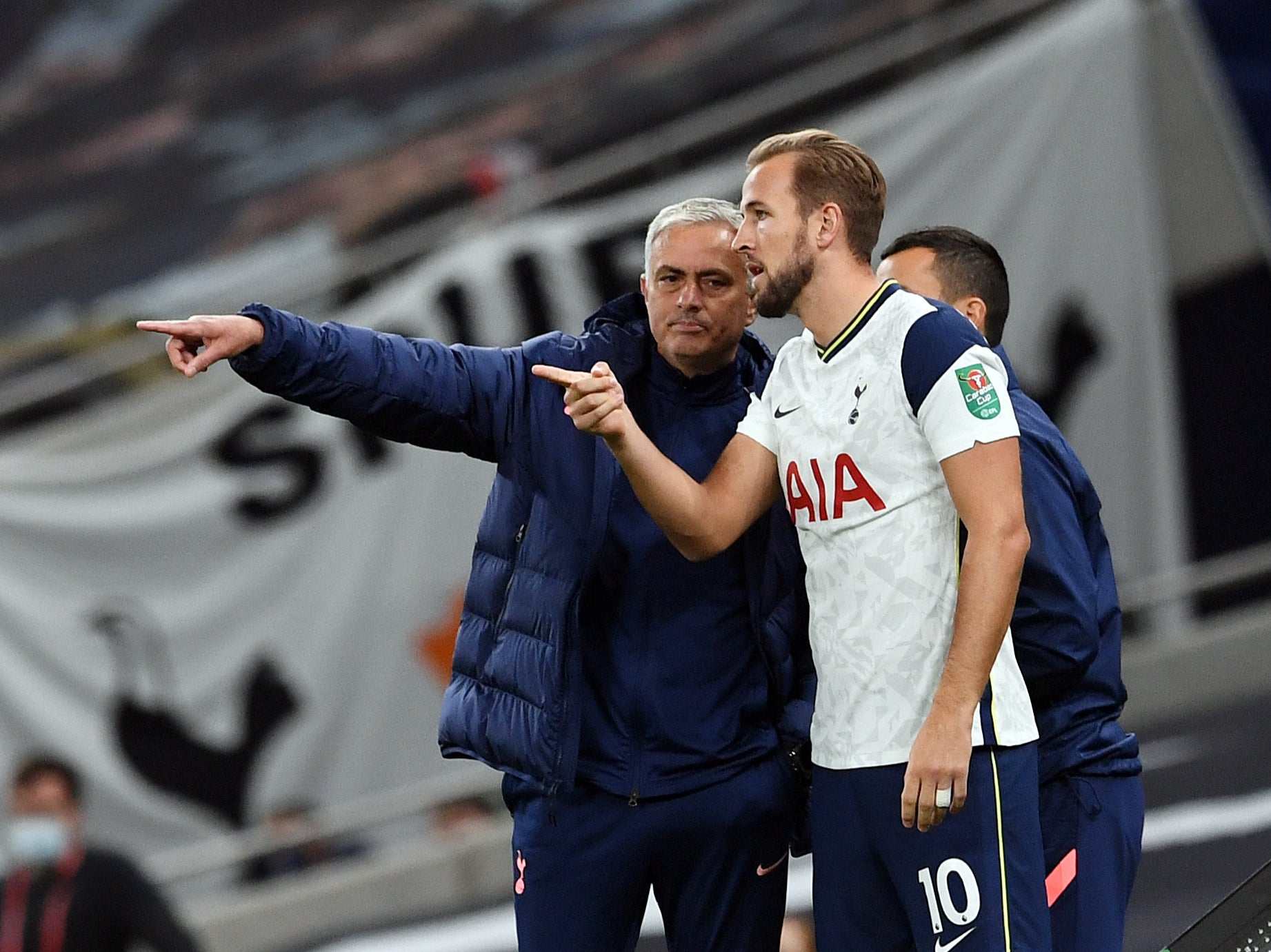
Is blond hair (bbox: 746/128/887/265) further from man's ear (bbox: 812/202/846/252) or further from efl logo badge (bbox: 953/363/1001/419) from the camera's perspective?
efl logo badge (bbox: 953/363/1001/419)

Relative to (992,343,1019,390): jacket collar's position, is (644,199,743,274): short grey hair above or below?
above

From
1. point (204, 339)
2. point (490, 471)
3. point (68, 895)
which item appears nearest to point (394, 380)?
point (204, 339)

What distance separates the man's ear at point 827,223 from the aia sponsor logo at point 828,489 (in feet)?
0.99

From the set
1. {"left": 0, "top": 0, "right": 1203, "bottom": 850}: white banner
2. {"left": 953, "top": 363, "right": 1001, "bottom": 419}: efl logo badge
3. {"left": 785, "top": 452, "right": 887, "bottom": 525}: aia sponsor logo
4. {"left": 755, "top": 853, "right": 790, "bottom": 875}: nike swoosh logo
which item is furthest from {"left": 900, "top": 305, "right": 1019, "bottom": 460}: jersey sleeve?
{"left": 0, "top": 0, "right": 1203, "bottom": 850}: white banner

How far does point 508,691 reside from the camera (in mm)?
2684

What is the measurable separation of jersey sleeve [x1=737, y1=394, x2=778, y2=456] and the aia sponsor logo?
8cm

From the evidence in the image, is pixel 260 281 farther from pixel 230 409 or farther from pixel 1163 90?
pixel 1163 90

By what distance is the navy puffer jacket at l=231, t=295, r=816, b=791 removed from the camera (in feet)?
8.55

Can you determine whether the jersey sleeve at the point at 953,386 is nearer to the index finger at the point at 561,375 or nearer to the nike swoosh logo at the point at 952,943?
the index finger at the point at 561,375

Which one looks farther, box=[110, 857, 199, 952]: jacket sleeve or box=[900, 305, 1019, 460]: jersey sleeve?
box=[110, 857, 199, 952]: jacket sleeve

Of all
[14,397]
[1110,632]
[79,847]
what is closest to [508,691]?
[1110,632]

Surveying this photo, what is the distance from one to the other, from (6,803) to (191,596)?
94 centimetres

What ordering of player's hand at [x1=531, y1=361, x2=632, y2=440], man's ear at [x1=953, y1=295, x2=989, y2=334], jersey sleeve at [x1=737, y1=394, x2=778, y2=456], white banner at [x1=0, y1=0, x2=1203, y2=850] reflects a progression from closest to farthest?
player's hand at [x1=531, y1=361, x2=632, y2=440], jersey sleeve at [x1=737, y1=394, x2=778, y2=456], man's ear at [x1=953, y1=295, x2=989, y2=334], white banner at [x1=0, y1=0, x2=1203, y2=850]

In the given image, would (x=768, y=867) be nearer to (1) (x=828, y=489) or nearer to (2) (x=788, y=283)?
(1) (x=828, y=489)
